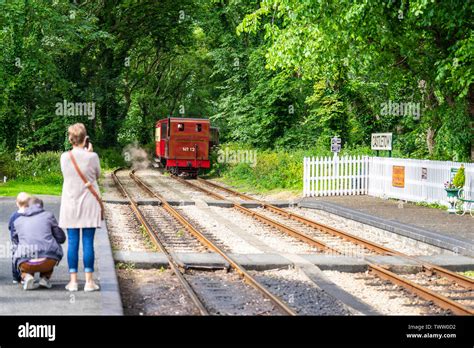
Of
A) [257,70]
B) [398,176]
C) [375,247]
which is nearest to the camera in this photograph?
[375,247]

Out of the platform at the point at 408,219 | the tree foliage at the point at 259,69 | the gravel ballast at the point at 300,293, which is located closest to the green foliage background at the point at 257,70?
the tree foliage at the point at 259,69

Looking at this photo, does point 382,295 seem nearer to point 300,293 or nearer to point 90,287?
point 300,293

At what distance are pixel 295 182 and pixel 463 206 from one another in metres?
10.1

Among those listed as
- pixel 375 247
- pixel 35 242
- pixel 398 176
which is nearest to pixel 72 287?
pixel 35 242

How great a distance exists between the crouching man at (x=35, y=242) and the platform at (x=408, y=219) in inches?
312

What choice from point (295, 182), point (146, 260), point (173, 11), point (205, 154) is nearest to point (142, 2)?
point (173, 11)

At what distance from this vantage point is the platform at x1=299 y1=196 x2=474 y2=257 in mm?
15195

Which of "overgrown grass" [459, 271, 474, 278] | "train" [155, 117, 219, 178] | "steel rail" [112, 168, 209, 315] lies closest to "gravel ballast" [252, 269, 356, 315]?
"steel rail" [112, 168, 209, 315]

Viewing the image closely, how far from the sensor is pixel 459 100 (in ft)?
72.2

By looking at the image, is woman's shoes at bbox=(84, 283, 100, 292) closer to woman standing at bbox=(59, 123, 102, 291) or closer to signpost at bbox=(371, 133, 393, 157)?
woman standing at bbox=(59, 123, 102, 291)

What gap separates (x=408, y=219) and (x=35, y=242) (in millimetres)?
11658

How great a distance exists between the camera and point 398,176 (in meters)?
25.2

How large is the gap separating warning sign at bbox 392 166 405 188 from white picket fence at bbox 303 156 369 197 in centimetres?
214

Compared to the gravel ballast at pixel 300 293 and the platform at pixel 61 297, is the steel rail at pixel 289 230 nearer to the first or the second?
the gravel ballast at pixel 300 293
